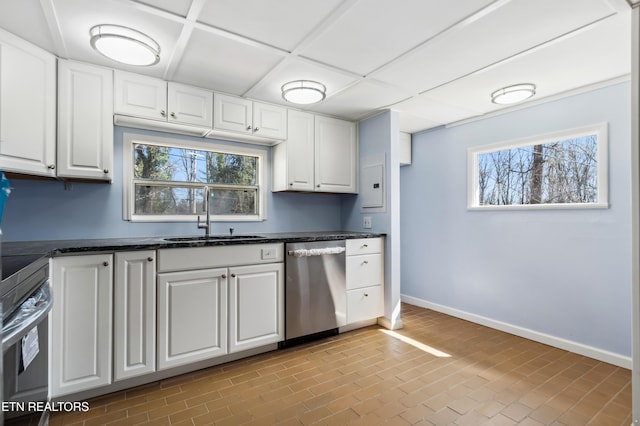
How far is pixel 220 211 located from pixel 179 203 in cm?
39

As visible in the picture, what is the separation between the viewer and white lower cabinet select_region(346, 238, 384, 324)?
3.15 m

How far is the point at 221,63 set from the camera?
2348mm

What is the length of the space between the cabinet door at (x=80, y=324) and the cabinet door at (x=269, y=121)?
1715 mm

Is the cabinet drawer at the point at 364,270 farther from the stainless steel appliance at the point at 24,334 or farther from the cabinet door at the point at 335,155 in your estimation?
the stainless steel appliance at the point at 24,334

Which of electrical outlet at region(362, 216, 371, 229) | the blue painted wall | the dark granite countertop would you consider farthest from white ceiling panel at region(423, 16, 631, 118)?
the blue painted wall

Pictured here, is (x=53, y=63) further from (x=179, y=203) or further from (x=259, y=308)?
(x=259, y=308)

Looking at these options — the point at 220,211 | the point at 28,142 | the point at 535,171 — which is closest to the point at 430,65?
the point at 535,171

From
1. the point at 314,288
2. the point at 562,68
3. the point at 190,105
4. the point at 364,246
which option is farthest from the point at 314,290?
the point at 562,68

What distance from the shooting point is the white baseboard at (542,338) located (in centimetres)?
252

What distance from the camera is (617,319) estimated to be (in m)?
2.52

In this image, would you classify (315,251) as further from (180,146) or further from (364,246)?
(180,146)

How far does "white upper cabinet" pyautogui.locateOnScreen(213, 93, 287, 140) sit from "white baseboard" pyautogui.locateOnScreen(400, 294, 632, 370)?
2767 millimetres

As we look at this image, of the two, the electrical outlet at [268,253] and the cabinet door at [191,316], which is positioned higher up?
the electrical outlet at [268,253]

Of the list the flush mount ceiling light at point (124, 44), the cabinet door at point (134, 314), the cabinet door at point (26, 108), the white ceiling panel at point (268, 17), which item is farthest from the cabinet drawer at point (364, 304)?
the cabinet door at point (26, 108)
